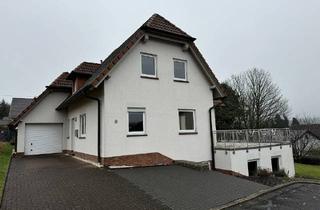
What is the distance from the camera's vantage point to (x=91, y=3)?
51.1ft

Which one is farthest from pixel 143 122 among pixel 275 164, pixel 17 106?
pixel 17 106

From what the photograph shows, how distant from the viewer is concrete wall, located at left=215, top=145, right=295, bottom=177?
13734 millimetres

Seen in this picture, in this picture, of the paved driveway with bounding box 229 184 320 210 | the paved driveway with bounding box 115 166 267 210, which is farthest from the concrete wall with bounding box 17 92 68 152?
the paved driveway with bounding box 229 184 320 210

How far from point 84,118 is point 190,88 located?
6588 mm

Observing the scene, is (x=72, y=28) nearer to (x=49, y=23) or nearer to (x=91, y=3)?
(x=49, y=23)

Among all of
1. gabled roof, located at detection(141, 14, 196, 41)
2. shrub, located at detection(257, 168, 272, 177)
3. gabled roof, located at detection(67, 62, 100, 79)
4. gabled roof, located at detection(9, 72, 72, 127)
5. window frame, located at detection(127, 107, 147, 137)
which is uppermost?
gabled roof, located at detection(141, 14, 196, 41)

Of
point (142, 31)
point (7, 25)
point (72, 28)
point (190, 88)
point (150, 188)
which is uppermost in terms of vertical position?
point (72, 28)

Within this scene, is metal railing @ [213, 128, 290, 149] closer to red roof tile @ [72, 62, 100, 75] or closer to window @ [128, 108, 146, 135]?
window @ [128, 108, 146, 135]

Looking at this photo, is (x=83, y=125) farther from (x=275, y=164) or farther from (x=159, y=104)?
(x=275, y=164)

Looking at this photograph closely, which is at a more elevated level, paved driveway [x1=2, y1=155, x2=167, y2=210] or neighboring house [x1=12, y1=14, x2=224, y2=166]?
neighboring house [x1=12, y1=14, x2=224, y2=166]

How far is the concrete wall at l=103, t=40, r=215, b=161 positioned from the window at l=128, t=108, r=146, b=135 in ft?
0.84

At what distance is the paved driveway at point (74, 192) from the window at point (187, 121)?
554 cm

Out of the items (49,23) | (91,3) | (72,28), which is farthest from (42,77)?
(91,3)

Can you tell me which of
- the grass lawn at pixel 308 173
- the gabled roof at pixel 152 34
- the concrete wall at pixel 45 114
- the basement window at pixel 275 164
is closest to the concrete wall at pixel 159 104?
the gabled roof at pixel 152 34
